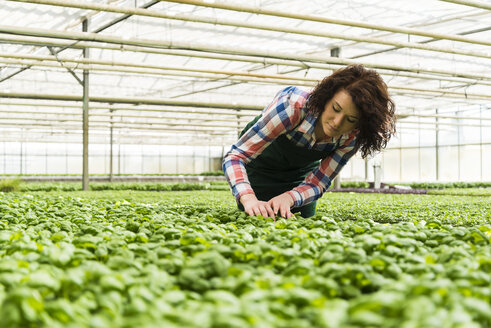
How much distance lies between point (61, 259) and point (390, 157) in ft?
96.7

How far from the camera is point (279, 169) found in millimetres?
3766

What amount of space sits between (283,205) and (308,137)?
55 centimetres

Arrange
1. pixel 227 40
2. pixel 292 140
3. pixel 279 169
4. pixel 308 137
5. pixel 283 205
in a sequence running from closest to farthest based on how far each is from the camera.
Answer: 1. pixel 283 205
2. pixel 308 137
3. pixel 292 140
4. pixel 279 169
5. pixel 227 40

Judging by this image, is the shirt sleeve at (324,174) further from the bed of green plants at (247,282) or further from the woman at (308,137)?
the bed of green plants at (247,282)

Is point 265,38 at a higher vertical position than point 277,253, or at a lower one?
higher

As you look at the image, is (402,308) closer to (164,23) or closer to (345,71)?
→ (345,71)

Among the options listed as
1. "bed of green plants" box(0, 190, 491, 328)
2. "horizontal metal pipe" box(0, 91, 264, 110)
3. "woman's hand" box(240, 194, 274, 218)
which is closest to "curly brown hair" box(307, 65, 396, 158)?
"woman's hand" box(240, 194, 274, 218)

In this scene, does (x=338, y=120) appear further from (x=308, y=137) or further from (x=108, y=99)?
(x=108, y=99)

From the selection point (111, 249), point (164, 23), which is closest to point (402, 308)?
point (111, 249)

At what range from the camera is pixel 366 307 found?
3.20 ft

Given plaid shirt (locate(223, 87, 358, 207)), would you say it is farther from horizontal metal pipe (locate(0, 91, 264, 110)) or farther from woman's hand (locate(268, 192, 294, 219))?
horizontal metal pipe (locate(0, 91, 264, 110))

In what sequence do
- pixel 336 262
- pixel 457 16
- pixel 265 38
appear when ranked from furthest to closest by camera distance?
pixel 265 38, pixel 457 16, pixel 336 262

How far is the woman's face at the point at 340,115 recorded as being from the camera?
9.04 feet

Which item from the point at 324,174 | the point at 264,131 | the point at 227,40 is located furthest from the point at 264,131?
the point at 227,40
